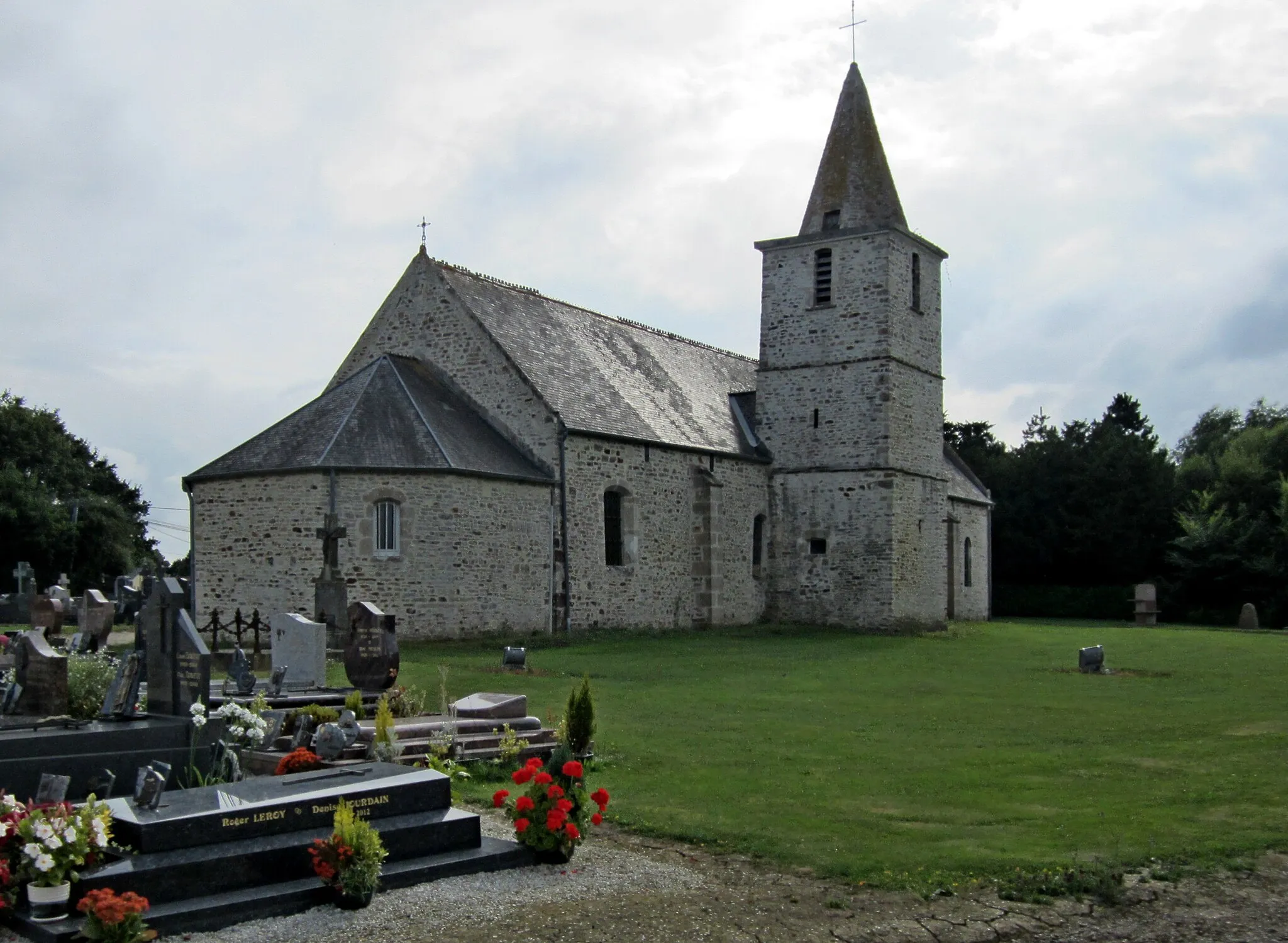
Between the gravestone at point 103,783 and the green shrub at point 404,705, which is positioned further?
the green shrub at point 404,705

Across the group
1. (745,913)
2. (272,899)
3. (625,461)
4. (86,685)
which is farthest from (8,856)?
(625,461)

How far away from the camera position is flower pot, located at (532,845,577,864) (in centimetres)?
888

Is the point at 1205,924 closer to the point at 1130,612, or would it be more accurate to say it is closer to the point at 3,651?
the point at 3,651

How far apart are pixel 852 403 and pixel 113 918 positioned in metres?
29.2

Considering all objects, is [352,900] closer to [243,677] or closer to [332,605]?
[243,677]

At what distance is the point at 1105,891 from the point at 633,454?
22.9 m

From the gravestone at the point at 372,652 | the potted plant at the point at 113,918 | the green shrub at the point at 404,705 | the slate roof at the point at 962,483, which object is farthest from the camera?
the slate roof at the point at 962,483

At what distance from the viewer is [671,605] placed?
1247 inches

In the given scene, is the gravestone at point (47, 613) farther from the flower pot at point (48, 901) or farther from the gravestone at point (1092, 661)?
the gravestone at point (1092, 661)

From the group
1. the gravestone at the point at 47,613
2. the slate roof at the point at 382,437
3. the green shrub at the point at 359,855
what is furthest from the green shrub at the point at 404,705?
the slate roof at the point at 382,437

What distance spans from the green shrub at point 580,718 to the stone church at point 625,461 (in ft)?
45.0

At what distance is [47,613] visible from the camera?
21625mm

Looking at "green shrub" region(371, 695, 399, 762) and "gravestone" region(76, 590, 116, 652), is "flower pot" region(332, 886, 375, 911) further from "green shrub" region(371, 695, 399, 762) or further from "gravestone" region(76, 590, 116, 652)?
"gravestone" region(76, 590, 116, 652)

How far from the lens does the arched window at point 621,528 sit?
30234 millimetres
